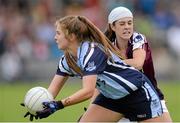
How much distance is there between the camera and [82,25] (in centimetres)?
780

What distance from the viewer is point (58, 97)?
1728 cm

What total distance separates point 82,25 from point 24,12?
50.4 feet

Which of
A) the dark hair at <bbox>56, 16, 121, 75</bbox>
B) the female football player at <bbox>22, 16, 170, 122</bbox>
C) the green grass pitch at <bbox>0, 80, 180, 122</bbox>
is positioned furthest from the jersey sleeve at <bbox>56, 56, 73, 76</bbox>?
the green grass pitch at <bbox>0, 80, 180, 122</bbox>

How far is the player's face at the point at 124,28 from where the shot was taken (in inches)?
333

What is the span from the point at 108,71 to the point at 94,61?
297mm

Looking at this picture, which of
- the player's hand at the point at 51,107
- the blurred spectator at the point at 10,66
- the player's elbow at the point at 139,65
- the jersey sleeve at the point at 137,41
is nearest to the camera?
the player's hand at the point at 51,107

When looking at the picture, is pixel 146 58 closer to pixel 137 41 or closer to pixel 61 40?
pixel 137 41

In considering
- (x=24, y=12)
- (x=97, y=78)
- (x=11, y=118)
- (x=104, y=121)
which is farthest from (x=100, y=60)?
(x=24, y=12)

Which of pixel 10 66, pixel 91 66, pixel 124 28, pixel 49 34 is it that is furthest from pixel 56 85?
pixel 49 34

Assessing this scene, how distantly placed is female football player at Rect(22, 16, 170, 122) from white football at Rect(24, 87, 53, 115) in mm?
96

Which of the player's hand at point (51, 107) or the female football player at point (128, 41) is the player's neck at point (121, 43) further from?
the player's hand at point (51, 107)

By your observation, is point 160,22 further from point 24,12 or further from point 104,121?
point 104,121

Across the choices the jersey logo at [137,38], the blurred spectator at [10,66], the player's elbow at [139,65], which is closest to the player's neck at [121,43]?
the jersey logo at [137,38]

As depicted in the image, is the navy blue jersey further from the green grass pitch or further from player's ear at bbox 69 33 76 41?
the green grass pitch
